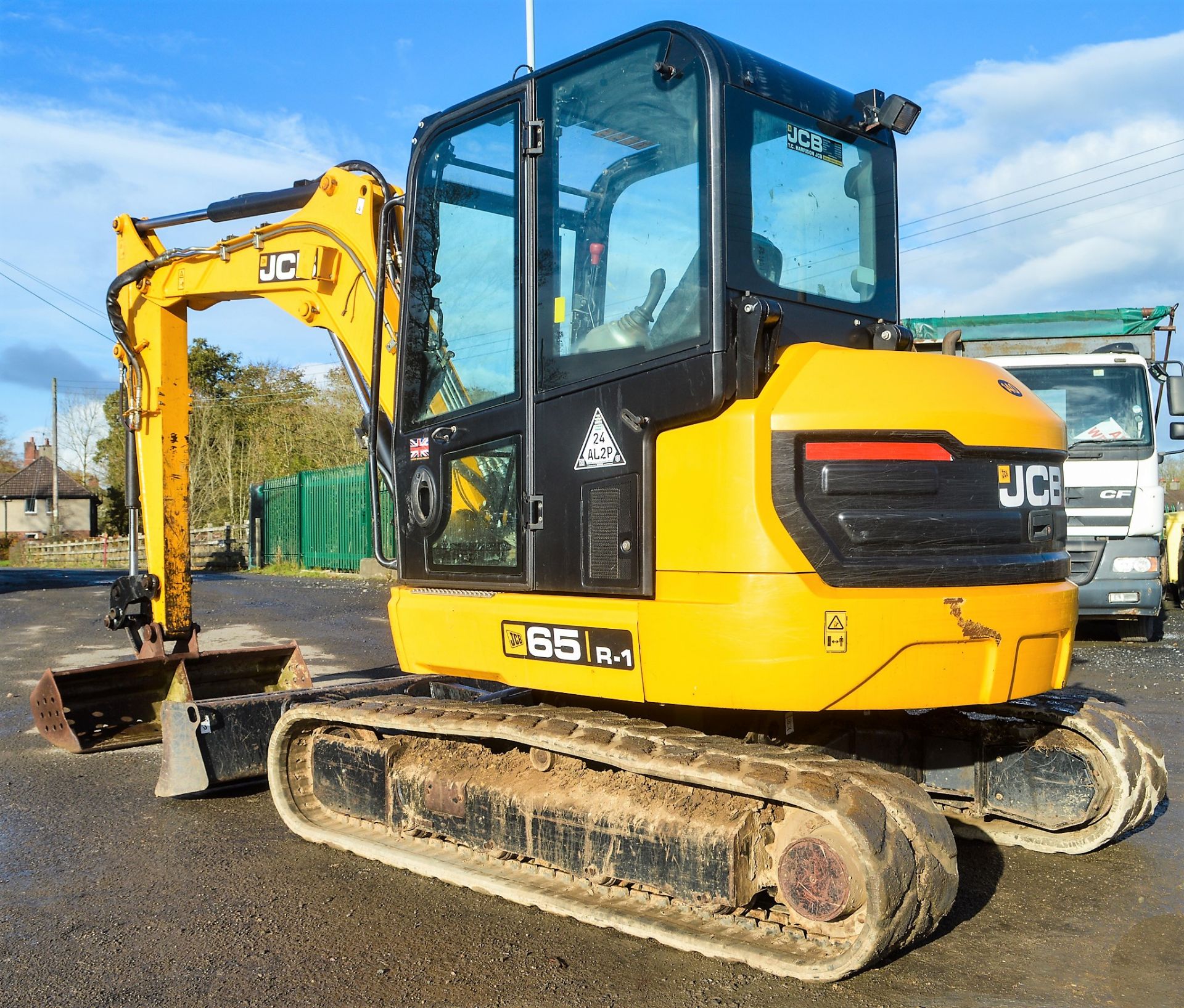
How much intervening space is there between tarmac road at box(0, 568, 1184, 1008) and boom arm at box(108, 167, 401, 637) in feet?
5.25

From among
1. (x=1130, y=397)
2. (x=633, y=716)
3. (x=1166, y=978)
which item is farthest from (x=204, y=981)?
(x=1130, y=397)

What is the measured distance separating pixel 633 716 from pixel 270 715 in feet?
6.72

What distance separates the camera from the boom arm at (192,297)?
5.59 meters

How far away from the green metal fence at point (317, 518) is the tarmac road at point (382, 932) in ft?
59.3

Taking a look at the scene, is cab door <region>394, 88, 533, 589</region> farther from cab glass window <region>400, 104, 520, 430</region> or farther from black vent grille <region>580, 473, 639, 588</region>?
black vent grille <region>580, 473, 639, 588</region>

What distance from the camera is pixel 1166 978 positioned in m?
3.46

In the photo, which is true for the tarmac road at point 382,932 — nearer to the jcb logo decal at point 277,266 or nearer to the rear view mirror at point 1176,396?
the jcb logo decal at point 277,266

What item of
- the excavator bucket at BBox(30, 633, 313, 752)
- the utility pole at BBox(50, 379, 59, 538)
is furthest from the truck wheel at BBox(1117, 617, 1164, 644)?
the utility pole at BBox(50, 379, 59, 538)

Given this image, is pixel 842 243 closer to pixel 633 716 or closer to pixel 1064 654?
pixel 1064 654

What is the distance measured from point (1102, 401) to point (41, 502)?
218 feet

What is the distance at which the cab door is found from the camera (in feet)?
13.8

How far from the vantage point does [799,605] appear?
11.1 feet

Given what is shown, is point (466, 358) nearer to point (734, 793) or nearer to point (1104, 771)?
point (734, 793)

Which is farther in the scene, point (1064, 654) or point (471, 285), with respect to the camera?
point (471, 285)
